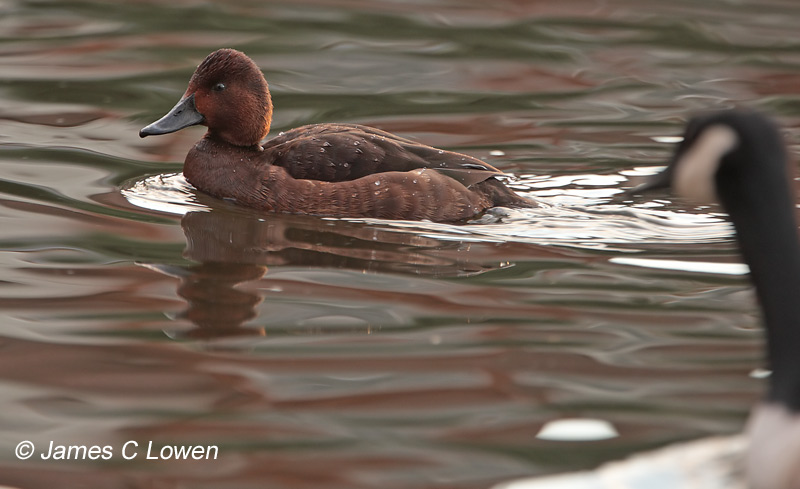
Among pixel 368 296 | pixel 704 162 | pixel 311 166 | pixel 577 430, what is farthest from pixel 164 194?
pixel 704 162

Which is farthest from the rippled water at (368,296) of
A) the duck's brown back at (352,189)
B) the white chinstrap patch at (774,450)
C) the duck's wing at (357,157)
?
the white chinstrap patch at (774,450)

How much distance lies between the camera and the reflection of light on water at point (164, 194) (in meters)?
7.68

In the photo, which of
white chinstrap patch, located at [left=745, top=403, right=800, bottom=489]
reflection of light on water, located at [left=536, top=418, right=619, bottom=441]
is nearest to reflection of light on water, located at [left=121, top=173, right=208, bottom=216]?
reflection of light on water, located at [left=536, top=418, right=619, bottom=441]

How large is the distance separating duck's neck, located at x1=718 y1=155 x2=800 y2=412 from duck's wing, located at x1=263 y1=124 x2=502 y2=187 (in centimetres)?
396

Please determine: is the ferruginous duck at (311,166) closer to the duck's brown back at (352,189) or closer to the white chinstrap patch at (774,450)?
the duck's brown back at (352,189)

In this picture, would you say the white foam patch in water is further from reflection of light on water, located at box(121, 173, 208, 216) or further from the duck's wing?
reflection of light on water, located at box(121, 173, 208, 216)

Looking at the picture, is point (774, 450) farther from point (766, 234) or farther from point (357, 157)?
point (357, 157)

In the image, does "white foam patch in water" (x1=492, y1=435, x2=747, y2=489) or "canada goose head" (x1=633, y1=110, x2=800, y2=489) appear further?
"white foam patch in water" (x1=492, y1=435, x2=747, y2=489)

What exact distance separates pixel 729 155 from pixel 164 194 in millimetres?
4915

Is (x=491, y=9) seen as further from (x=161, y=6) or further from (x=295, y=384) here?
(x=295, y=384)

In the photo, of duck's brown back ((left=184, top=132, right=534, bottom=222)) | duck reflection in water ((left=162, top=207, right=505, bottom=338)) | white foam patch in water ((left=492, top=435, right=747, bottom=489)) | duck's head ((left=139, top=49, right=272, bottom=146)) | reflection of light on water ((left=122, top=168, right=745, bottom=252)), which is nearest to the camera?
white foam patch in water ((left=492, top=435, right=747, bottom=489))

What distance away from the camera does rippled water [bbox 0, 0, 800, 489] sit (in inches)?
172

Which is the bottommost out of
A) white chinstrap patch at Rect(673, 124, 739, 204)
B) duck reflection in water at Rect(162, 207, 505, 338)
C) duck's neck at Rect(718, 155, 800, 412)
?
duck reflection in water at Rect(162, 207, 505, 338)

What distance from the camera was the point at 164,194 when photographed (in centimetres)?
798
